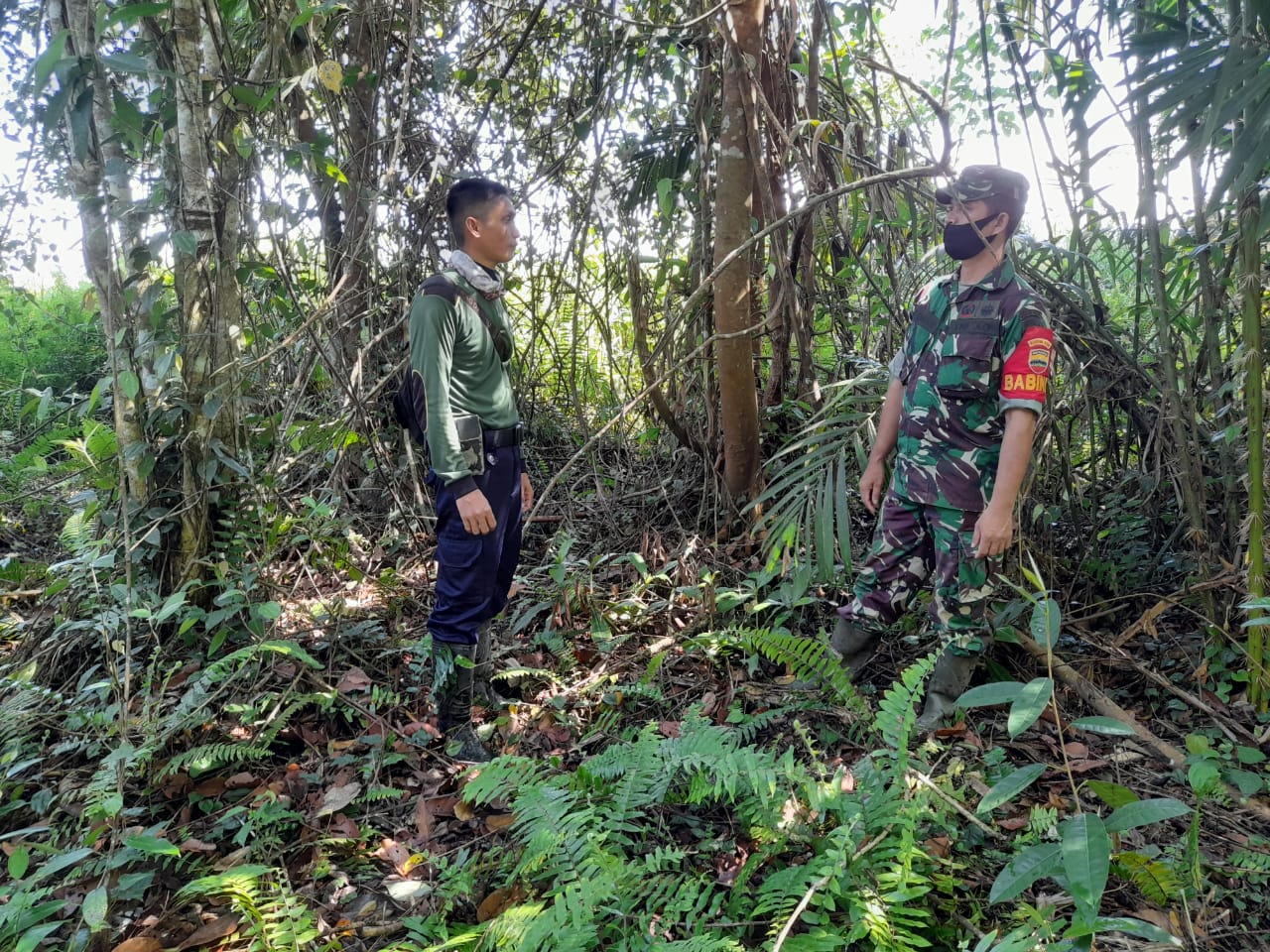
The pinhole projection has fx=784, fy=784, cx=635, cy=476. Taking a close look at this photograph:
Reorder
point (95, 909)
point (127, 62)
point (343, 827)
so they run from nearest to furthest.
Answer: point (95, 909) → point (127, 62) → point (343, 827)

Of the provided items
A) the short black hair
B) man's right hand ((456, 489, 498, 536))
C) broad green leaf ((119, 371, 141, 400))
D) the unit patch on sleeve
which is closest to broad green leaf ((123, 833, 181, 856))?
man's right hand ((456, 489, 498, 536))

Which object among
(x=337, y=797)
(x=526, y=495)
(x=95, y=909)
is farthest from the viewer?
(x=526, y=495)

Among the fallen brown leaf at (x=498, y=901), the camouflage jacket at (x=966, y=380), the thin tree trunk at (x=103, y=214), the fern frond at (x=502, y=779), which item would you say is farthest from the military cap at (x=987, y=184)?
the thin tree trunk at (x=103, y=214)

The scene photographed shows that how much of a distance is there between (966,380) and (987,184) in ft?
2.16

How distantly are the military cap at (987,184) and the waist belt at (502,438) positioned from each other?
1775 millimetres

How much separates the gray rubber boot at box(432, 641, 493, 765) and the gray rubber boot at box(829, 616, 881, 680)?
1.42 metres

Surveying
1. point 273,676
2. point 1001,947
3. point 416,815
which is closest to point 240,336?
point 273,676

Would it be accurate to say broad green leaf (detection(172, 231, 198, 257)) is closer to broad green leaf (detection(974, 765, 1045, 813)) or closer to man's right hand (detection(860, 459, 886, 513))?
man's right hand (detection(860, 459, 886, 513))

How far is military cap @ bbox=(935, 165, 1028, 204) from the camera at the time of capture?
264cm

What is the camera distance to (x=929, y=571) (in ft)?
9.84

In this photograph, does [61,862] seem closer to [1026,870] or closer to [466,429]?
[466,429]

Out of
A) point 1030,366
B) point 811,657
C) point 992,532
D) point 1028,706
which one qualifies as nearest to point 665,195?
point 1030,366

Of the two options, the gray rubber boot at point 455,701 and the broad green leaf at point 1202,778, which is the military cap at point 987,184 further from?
the gray rubber boot at point 455,701

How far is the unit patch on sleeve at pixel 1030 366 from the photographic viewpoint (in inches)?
101
